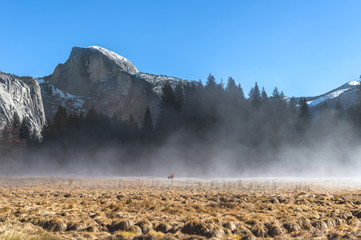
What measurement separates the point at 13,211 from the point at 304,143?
6507 cm

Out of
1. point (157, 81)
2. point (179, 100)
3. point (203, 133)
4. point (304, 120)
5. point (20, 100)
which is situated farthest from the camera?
point (157, 81)

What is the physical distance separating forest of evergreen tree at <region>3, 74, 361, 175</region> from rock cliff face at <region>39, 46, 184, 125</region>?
28.1 m

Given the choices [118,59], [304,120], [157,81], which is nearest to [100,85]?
[118,59]

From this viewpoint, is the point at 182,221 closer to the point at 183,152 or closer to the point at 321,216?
the point at 321,216

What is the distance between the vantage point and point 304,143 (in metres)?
65.4

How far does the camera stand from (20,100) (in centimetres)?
10338

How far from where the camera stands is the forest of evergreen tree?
6412 cm

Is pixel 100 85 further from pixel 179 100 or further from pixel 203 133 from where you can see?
pixel 203 133

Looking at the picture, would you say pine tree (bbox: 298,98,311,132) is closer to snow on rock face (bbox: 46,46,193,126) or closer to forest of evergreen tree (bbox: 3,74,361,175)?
forest of evergreen tree (bbox: 3,74,361,175)

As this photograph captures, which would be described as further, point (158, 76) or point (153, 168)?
point (158, 76)

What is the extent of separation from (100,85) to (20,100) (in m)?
35.6

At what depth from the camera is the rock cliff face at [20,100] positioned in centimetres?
8719

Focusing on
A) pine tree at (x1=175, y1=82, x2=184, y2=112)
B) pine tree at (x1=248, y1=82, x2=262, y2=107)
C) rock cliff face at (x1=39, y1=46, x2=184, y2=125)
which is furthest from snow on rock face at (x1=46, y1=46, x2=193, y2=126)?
pine tree at (x1=248, y1=82, x2=262, y2=107)


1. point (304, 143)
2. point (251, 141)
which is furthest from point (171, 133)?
point (304, 143)
